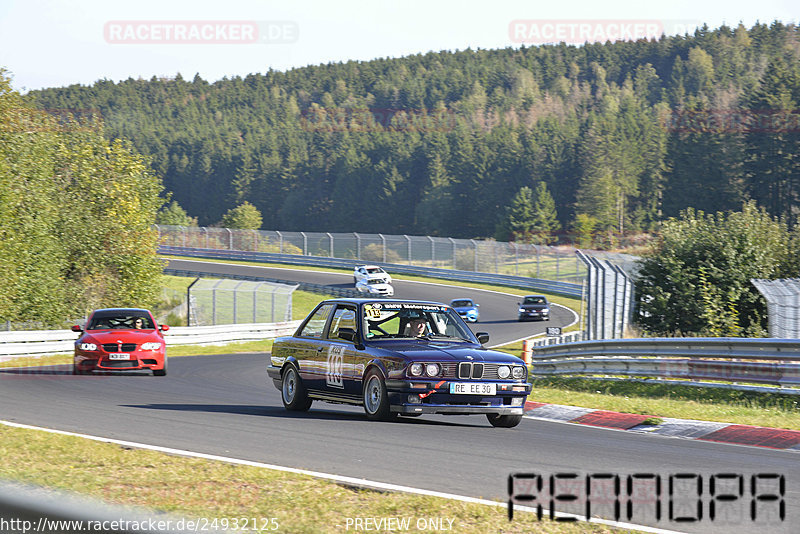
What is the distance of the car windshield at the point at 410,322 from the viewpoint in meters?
12.7

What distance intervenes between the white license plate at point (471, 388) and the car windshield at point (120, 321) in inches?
461

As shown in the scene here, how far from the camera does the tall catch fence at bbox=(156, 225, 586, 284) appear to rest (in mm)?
62812

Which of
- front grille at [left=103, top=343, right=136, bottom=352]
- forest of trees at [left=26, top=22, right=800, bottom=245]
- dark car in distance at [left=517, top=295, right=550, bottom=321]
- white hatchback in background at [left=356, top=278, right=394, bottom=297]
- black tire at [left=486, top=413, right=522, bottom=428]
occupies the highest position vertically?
forest of trees at [left=26, top=22, right=800, bottom=245]

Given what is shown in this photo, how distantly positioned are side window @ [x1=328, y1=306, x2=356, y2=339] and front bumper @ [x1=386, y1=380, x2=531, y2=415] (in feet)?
5.24

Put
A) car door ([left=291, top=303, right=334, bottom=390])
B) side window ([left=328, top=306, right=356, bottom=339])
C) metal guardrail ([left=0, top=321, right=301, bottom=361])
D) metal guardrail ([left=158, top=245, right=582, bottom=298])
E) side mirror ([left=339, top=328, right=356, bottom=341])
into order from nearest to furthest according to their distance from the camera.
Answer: side mirror ([left=339, top=328, right=356, bottom=341]) < side window ([left=328, top=306, right=356, bottom=339]) < car door ([left=291, top=303, right=334, bottom=390]) < metal guardrail ([left=0, top=321, right=301, bottom=361]) < metal guardrail ([left=158, top=245, right=582, bottom=298])

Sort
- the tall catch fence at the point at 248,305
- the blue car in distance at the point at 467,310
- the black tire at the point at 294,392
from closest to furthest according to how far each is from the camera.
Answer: the black tire at the point at 294,392 → the tall catch fence at the point at 248,305 → the blue car in distance at the point at 467,310

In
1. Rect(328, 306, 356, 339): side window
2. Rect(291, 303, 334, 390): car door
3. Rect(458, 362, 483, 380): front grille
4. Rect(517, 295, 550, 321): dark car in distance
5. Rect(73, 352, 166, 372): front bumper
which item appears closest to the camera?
Rect(458, 362, 483, 380): front grille

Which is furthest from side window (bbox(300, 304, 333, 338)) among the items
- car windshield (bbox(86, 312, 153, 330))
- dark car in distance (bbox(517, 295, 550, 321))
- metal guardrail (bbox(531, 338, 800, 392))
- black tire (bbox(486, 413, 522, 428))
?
dark car in distance (bbox(517, 295, 550, 321))

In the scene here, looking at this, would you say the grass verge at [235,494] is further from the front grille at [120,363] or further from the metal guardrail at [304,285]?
the metal guardrail at [304,285]

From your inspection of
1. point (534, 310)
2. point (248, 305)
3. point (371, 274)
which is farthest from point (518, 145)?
point (248, 305)

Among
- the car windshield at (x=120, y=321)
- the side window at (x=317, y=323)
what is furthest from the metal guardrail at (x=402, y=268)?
the side window at (x=317, y=323)

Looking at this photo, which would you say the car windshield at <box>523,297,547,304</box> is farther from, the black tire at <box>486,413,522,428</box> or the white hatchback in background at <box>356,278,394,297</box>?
the black tire at <box>486,413,522,428</box>

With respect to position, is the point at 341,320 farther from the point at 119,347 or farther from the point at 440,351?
the point at 119,347

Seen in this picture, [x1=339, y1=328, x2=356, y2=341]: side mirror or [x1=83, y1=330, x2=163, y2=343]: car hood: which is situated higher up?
[x1=339, y1=328, x2=356, y2=341]: side mirror
